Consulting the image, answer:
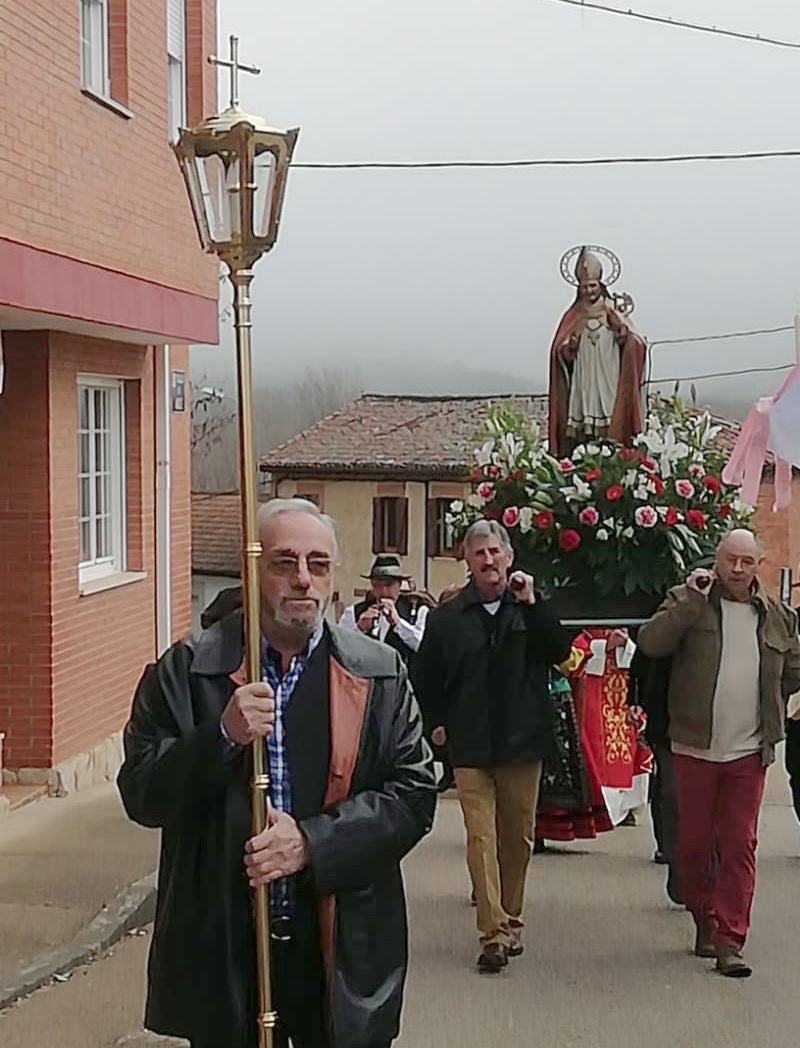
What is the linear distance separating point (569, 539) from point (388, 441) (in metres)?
37.4

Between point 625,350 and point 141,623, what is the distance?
5.27m

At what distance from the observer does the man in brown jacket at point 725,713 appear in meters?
7.21

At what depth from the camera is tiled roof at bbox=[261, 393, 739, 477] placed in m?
44.2

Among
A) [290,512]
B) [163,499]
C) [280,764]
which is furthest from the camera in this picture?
[163,499]

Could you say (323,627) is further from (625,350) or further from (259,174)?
(625,350)

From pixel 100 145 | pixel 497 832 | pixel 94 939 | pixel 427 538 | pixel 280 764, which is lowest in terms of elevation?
pixel 427 538

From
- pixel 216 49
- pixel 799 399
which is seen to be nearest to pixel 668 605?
pixel 799 399

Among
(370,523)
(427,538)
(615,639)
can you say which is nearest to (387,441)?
(370,523)


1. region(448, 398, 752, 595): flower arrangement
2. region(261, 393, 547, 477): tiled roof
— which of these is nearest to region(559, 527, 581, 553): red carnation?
region(448, 398, 752, 595): flower arrangement

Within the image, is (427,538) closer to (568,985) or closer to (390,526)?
(390,526)

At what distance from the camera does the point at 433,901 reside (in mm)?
8688

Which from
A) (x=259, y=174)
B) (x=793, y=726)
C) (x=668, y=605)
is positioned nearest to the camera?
(x=259, y=174)

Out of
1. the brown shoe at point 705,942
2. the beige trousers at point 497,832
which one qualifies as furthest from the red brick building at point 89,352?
the brown shoe at point 705,942

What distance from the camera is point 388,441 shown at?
46.4 meters
